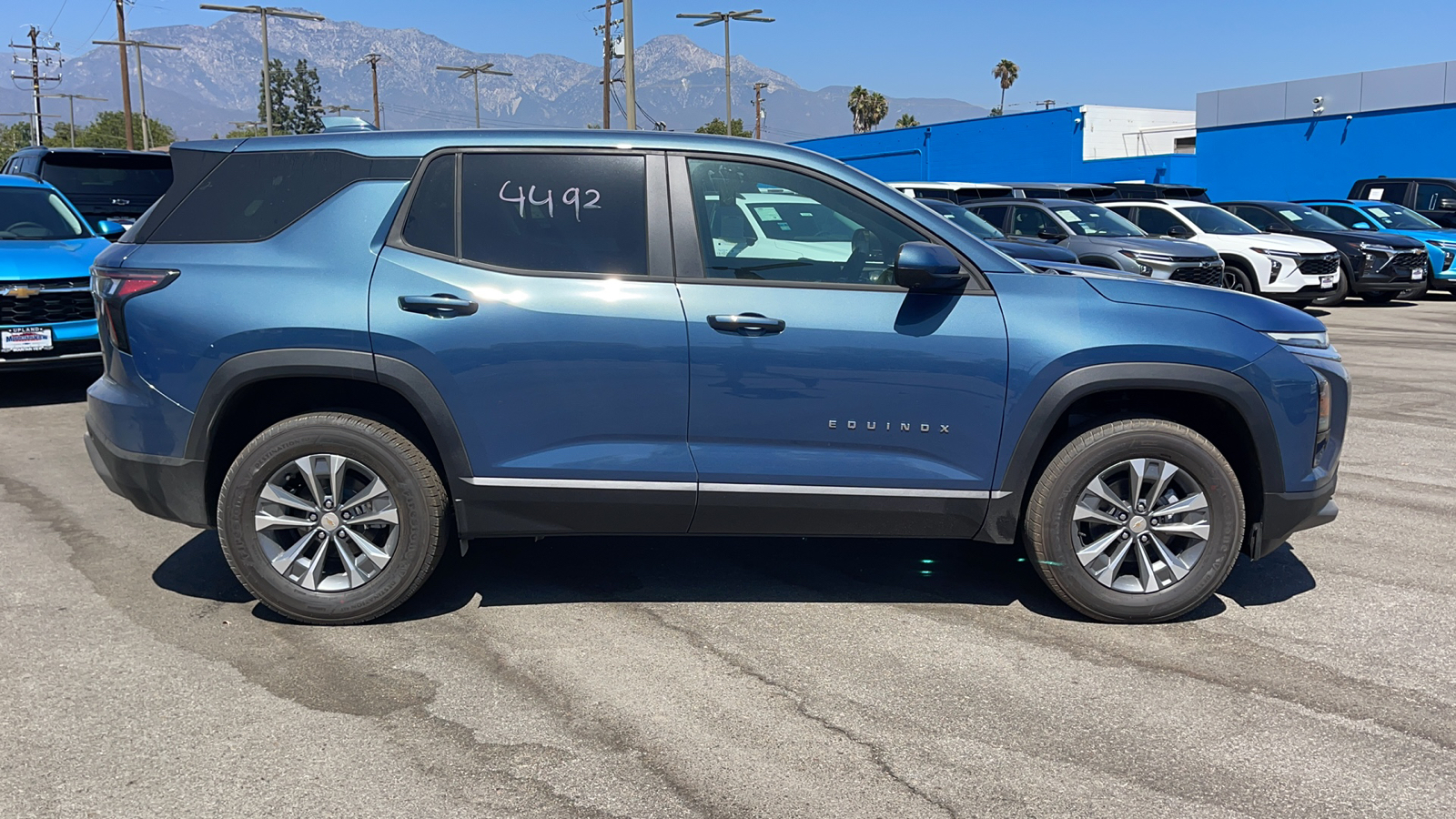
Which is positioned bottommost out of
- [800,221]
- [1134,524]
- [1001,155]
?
[1134,524]

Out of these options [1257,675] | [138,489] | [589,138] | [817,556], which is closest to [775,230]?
[589,138]

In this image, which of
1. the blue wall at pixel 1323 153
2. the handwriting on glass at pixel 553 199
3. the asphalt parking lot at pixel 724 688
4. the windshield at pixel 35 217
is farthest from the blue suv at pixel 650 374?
the blue wall at pixel 1323 153

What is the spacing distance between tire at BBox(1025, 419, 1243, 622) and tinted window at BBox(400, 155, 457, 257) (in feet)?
7.83

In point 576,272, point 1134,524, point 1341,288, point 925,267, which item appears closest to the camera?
point 925,267

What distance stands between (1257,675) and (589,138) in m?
3.05

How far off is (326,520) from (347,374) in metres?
0.56

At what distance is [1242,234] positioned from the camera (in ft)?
54.4

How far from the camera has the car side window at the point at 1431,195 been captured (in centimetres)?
2108

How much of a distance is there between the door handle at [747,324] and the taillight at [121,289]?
6.57ft

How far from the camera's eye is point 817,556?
5297mm

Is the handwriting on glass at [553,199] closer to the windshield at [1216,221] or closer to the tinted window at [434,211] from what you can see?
the tinted window at [434,211]

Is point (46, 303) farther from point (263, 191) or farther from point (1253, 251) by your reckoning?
point (1253, 251)

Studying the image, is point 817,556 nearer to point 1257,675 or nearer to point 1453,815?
point 1257,675

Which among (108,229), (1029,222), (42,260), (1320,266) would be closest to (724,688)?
(42,260)
